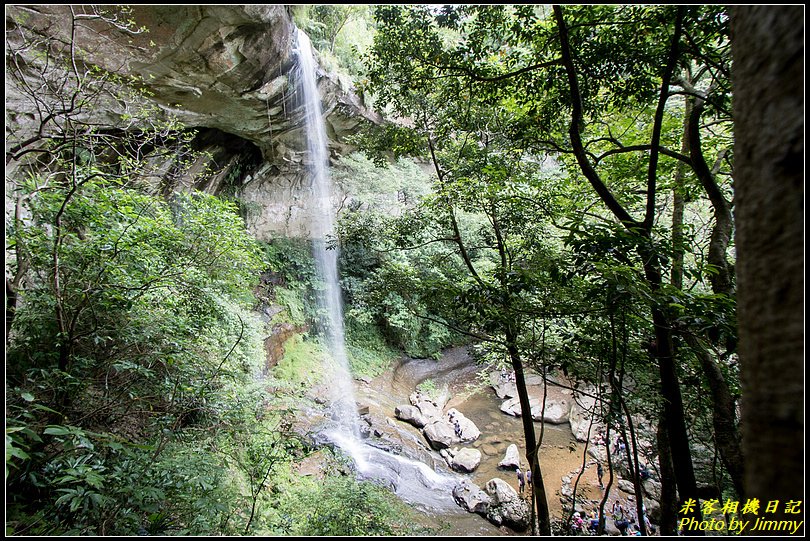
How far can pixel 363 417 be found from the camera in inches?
353

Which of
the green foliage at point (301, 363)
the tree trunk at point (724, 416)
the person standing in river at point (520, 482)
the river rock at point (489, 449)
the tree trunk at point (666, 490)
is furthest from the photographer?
the green foliage at point (301, 363)

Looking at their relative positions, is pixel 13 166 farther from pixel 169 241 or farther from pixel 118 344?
pixel 118 344

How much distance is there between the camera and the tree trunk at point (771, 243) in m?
0.54

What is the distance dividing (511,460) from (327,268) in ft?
27.5

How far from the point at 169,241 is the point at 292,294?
289 inches

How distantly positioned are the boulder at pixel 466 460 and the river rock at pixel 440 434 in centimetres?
48

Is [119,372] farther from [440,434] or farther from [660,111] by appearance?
[440,434]

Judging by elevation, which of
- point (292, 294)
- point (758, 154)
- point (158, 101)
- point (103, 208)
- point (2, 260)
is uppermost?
point (158, 101)

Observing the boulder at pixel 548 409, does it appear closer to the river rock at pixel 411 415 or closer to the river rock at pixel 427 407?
the river rock at pixel 427 407

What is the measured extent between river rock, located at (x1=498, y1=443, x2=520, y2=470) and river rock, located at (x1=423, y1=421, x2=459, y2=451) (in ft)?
4.27

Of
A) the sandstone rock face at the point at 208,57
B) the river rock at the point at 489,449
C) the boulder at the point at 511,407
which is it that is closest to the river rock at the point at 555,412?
the boulder at the point at 511,407

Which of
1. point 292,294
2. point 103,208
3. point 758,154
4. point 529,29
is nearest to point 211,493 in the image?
point 103,208

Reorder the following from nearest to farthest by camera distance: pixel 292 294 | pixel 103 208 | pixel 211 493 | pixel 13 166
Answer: pixel 211 493, pixel 103 208, pixel 13 166, pixel 292 294

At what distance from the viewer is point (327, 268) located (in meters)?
12.6
